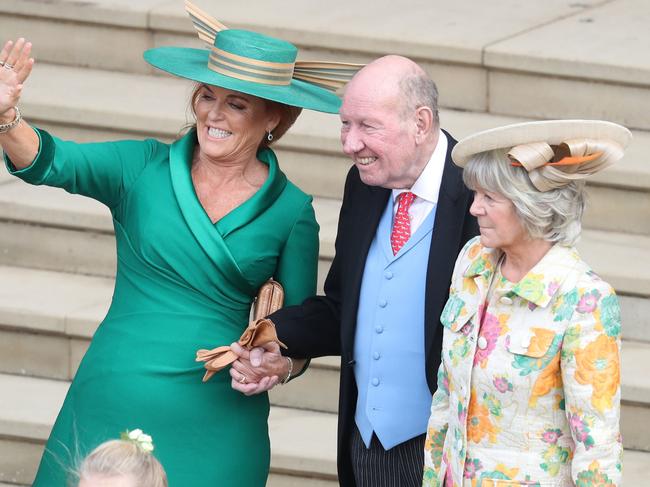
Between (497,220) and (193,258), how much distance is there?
862mm

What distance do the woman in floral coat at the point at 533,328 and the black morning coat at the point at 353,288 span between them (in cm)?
18

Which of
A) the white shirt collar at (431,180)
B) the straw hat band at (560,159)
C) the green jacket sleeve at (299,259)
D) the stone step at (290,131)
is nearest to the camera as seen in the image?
the straw hat band at (560,159)

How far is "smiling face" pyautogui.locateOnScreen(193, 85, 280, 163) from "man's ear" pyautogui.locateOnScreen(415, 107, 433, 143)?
0.45 meters

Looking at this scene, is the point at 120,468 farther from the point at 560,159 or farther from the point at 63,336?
the point at 63,336

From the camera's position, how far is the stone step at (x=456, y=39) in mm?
5145

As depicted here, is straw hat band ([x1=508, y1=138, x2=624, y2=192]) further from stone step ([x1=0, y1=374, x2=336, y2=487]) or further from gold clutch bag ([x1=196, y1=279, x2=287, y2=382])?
stone step ([x1=0, y1=374, x2=336, y2=487])

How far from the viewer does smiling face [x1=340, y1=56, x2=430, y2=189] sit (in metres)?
3.18

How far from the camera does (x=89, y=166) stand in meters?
3.37

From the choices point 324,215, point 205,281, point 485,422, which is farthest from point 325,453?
point 485,422

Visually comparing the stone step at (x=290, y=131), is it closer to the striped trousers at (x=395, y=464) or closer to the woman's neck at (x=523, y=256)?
the striped trousers at (x=395, y=464)

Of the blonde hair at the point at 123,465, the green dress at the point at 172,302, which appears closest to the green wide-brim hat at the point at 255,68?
the green dress at the point at 172,302

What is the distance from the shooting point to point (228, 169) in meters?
3.49

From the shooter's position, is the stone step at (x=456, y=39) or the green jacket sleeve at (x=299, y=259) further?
the stone step at (x=456, y=39)

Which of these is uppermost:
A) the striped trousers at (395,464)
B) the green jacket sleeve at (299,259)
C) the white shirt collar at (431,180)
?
the white shirt collar at (431,180)
